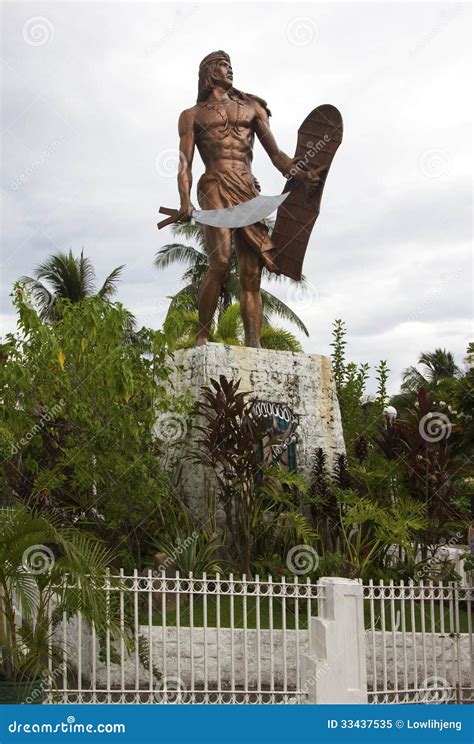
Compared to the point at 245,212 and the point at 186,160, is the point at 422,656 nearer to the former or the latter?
the point at 245,212

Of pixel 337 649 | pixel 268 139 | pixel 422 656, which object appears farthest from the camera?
pixel 268 139

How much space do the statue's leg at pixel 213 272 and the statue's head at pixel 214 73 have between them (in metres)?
1.63

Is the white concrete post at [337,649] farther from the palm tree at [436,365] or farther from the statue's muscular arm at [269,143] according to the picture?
the palm tree at [436,365]

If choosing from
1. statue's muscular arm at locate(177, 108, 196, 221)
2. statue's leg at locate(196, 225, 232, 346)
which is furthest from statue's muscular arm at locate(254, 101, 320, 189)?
statue's leg at locate(196, 225, 232, 346)

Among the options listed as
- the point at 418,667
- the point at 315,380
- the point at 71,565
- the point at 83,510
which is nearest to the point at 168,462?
the point at 83,510

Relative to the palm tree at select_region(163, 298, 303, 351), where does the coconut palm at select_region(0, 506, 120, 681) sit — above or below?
below

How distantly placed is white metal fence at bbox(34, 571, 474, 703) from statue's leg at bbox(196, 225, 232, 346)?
11.3 feet

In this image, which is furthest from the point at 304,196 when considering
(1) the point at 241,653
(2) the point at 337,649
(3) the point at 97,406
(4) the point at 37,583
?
(4) the point at 37,583

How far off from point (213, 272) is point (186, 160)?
4.17 feet

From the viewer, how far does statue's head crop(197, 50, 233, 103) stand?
10961mm

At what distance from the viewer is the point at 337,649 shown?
272 inches

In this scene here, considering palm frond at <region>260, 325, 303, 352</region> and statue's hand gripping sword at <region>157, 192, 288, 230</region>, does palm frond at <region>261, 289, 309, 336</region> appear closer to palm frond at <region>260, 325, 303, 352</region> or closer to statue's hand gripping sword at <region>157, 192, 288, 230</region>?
palm frond at <region>260, 325, 303, 352</region>

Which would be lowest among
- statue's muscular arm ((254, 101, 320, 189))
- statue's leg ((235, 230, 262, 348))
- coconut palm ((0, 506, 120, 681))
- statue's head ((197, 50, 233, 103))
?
coconut palm ((0, 506, 120, 681))

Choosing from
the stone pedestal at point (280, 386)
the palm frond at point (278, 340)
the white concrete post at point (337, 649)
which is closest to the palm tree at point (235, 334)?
the palm frond at point (278, 340)
